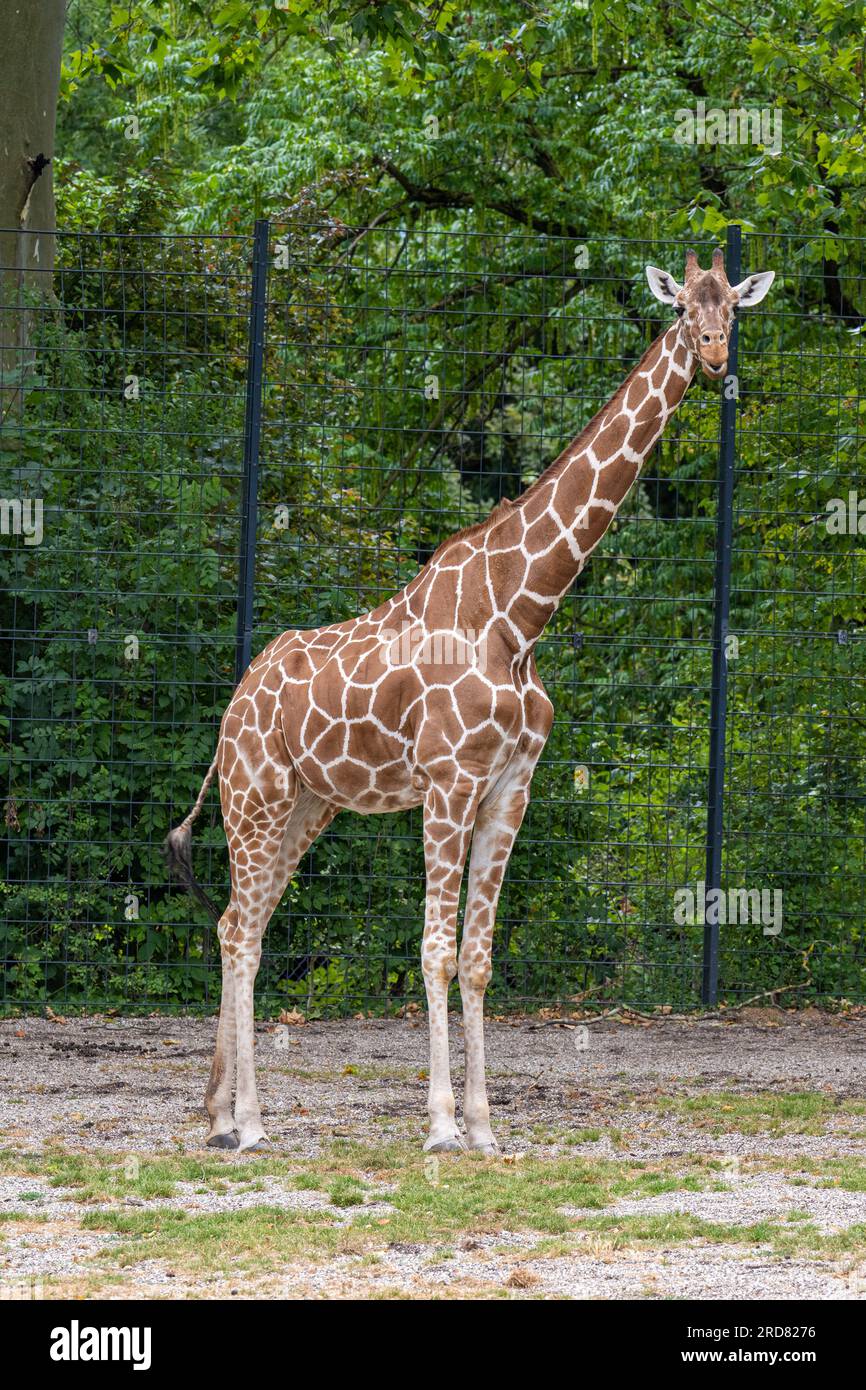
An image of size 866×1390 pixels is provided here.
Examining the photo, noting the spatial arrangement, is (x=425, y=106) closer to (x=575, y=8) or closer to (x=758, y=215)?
(x=575, y=8)

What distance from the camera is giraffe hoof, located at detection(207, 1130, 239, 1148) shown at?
245 inches

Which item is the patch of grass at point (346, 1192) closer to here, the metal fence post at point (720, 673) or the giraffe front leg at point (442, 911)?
the giraffe front leg at point (442, 911)

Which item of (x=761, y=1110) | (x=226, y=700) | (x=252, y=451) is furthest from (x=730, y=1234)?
(x=252, y=451)

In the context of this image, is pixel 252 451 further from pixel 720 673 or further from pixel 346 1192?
pixel 346 1192

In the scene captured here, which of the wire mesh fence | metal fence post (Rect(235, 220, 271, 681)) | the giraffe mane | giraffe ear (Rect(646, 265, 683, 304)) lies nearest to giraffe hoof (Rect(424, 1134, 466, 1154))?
the giraffe mane

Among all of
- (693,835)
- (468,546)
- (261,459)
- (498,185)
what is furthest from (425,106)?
(468,546)

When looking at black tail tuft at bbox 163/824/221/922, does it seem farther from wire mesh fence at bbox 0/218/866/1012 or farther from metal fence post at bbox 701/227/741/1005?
metal fence post at bbox 701/227/741/1005

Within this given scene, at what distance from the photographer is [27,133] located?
942cm

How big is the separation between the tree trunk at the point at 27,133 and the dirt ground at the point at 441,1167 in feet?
13.5

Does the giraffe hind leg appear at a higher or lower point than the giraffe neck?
lower

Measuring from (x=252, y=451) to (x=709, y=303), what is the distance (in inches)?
119

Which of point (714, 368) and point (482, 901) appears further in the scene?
point (482, 901)

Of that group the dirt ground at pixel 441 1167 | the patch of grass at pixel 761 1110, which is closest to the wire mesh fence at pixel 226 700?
the dirt ground at pixel 441 1167

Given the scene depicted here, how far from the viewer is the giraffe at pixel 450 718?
6.21 meters
